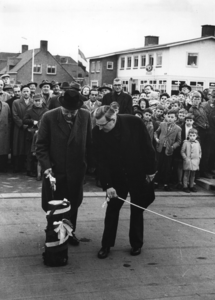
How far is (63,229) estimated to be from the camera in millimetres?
5758

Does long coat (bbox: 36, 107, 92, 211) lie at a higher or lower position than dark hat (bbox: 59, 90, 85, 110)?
lower

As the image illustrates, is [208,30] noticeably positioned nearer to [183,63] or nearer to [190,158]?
[183,63]

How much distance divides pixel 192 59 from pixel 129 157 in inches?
1776

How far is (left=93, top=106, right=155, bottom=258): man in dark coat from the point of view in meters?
6.00

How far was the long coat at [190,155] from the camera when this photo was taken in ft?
34.1

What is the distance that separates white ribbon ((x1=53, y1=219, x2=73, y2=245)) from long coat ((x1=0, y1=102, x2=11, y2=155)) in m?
5.72

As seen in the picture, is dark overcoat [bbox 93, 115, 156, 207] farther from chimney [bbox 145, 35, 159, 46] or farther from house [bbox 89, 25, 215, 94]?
chimney [bbox 145, 35, 159, 46]

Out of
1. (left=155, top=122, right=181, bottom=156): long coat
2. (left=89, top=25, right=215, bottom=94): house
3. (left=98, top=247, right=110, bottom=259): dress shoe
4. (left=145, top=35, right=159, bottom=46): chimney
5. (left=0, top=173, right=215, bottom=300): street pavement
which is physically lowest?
(left=0, top=173, right=215, bottom=300): street pavement

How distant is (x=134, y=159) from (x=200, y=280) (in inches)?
64.0

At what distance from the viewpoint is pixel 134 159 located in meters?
6.09

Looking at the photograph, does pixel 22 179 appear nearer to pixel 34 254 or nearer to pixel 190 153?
pixel 190 153

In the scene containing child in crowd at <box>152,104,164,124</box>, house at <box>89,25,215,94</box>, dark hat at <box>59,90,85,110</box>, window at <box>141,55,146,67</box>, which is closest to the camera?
dark hat at <box>59,90,85,110</box>

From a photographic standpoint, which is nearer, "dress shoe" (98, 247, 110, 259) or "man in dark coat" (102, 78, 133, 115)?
"dress shoe" (98, 247, 110, 259)

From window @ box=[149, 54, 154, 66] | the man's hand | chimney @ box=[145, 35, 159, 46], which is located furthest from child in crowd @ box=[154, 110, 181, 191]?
chimney @ box=[145, 35, 159, 46]
